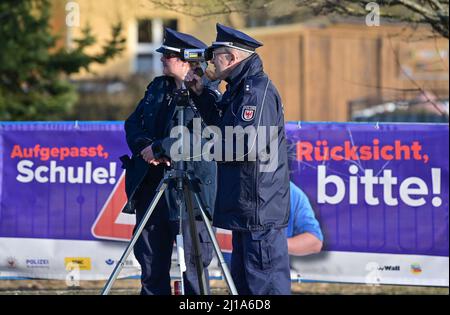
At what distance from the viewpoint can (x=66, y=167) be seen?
8.33m

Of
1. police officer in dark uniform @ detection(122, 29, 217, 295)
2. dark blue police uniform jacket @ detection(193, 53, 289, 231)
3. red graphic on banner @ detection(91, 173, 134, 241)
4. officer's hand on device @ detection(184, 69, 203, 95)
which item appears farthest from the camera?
red graphic on banner @ detection(91, 173, 134, 241)

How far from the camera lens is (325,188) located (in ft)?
27.0

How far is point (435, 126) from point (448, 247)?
1.14 meters

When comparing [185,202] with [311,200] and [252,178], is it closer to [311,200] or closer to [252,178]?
[252,178]

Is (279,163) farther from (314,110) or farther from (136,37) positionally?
(136,37)

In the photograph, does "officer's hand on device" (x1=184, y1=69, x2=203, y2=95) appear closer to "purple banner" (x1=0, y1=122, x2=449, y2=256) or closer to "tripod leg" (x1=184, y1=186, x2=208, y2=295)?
"tripod leg" (x1=184, y1=186, x2=208, y2=295)

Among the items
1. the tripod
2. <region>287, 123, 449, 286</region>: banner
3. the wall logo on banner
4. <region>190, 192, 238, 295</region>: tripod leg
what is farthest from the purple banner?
<region>190, 192, 238, 295</region>: tripod leg

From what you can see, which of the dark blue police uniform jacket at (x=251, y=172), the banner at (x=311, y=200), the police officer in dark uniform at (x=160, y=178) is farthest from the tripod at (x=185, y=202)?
the banner at (x=311, y=200)

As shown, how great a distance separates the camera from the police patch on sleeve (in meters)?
5.20

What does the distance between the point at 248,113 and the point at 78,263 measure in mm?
3714

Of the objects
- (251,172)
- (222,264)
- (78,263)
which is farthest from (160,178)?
(78,263)

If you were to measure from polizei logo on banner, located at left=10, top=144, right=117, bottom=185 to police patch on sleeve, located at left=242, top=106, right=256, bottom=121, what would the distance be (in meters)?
3.32

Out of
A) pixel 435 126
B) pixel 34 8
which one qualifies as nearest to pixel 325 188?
pixel 435 126

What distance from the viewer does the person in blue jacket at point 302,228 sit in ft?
26.9
